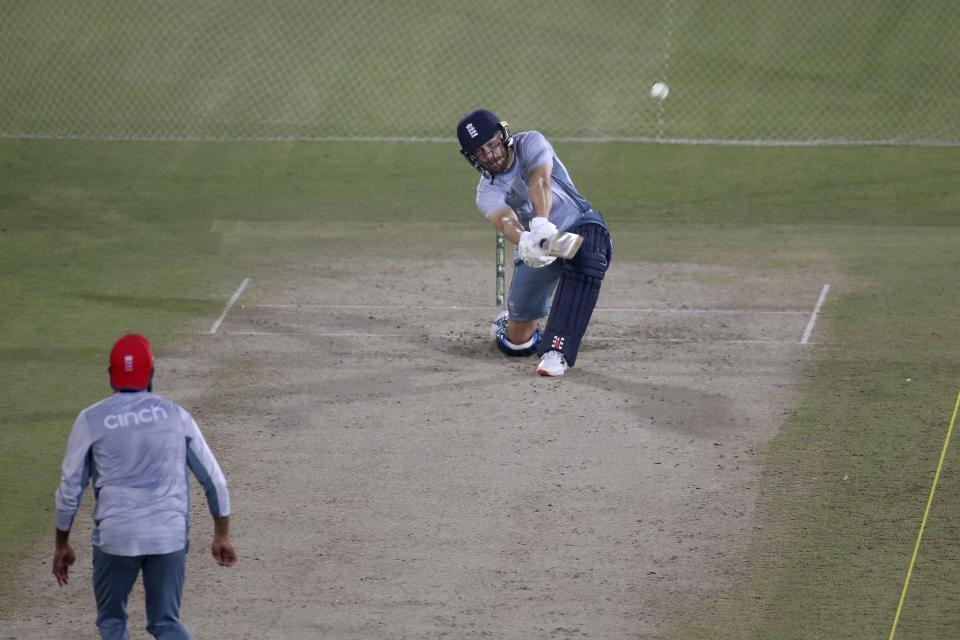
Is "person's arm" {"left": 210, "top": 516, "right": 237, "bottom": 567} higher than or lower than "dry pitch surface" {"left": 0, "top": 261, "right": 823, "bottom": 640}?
higher

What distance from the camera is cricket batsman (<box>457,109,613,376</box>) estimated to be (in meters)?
11.9

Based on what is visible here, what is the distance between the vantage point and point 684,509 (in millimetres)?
9539

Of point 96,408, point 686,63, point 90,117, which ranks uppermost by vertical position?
point 96,408

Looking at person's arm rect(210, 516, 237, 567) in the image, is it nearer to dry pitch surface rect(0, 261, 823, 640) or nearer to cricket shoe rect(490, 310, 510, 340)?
dry pitch surface rect(0, 261, 823, 640)

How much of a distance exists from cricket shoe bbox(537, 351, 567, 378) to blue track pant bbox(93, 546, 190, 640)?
5.46m

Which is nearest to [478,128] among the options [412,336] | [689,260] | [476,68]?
[412,336]

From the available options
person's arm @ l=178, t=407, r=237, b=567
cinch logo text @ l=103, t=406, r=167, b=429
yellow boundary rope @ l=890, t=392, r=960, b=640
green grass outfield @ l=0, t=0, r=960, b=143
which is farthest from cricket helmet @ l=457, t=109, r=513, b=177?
green grass outfield @ l=0, t=0, r=960, b=143

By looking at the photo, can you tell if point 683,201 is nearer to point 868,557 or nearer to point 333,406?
point 333,406

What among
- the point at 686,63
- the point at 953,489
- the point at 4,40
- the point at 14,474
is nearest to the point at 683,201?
the point at 686,63

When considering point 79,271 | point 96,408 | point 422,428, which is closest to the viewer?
point 96,408

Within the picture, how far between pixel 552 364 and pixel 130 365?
5621 mm

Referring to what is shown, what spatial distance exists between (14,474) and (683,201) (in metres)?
11.0

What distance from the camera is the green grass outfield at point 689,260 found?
8820 millimetres

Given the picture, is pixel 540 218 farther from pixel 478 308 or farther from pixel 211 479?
pixel 211 479
